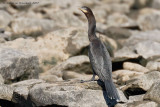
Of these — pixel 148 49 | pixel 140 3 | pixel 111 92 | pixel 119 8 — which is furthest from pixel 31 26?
pixel 140 3

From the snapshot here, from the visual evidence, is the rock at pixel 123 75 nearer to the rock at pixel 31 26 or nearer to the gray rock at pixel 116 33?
the rock at pixel 31 26

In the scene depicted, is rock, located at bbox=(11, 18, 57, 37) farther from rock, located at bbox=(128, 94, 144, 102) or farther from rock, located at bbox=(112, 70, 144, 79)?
rock, located at bbox=(128, 94, 144, 102)

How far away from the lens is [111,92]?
9.33m

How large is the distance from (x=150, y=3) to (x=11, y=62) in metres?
35.7

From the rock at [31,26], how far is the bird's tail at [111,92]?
11.6 meters

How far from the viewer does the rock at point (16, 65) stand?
40.2ft

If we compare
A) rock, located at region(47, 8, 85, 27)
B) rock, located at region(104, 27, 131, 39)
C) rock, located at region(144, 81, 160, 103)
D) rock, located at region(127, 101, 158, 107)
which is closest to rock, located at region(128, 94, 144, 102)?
rock, located at region(144, 81, 160, 103)

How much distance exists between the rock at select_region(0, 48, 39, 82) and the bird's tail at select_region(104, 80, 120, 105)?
3791 mm

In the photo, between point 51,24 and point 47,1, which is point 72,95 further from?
point 47,1

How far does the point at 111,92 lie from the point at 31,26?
47.4 ft

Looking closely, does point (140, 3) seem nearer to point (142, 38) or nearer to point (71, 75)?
point (142, 38)

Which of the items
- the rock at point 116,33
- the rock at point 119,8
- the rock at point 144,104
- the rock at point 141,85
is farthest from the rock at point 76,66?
the rock at point 119,8

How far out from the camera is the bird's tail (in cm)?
924

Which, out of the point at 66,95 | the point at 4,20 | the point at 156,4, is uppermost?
the point at 66,95
